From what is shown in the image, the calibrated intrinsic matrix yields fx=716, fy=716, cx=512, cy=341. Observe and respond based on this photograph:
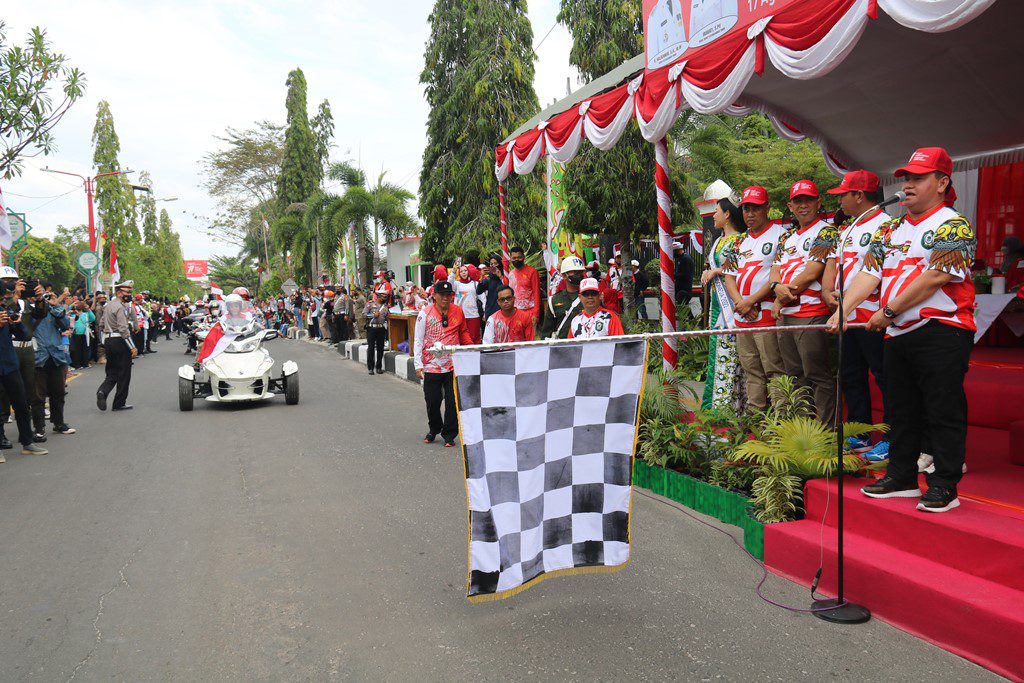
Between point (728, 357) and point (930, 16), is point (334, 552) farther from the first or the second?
point (930, 16)

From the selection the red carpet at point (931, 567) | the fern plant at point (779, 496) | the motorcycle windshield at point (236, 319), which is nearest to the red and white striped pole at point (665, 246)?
the fern plant at point (779, 496)

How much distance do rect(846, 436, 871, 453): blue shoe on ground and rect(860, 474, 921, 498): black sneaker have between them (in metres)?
0.86

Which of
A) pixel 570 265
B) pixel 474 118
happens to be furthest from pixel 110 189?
pixel 570 265

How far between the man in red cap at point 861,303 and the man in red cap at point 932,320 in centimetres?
41

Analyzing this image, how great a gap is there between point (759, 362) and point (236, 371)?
8098 mm

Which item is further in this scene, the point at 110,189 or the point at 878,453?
the point at 110,189

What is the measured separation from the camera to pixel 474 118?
19.7 metres

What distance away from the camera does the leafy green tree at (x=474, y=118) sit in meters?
19.3

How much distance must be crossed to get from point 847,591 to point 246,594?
3.28 meters

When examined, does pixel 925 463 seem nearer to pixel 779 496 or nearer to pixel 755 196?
pixel 779 496

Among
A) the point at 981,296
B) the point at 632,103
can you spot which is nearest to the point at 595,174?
the point at 632,103

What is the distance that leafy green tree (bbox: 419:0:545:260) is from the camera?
1931 cm

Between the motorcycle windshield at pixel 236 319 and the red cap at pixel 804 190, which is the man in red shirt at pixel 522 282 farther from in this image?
the red cap at pixel 804 190

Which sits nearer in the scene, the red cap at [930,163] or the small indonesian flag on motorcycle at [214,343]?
the red cap at [930,163]
